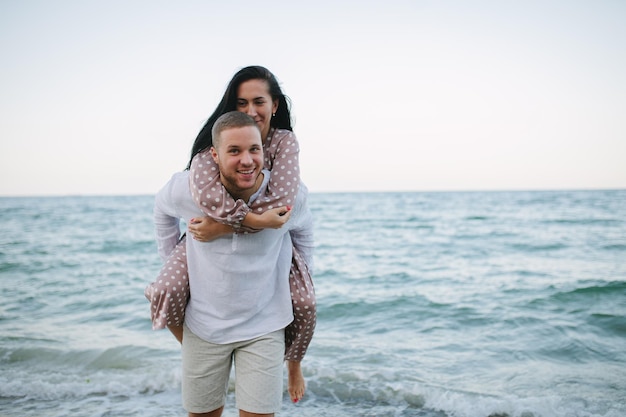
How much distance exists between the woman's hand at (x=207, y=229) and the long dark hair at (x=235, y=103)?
1.23 ft

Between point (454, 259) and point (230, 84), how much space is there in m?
12.2

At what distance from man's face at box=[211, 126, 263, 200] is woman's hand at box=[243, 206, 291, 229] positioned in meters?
0.13

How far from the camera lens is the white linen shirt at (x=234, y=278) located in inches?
91.0

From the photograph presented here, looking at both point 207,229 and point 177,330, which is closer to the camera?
point 207,229

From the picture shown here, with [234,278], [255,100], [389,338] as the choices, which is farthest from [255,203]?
[389,338]

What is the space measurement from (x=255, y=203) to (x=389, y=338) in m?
5.22

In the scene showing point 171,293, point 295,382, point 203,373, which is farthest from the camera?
point 295,382

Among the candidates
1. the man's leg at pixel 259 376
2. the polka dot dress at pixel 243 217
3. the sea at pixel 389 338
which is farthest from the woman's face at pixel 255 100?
the sea at pixel 389 338

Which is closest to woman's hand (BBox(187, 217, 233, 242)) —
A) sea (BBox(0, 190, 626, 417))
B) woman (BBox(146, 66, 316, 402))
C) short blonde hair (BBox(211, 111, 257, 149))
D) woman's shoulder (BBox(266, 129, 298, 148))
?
woman (BBox(146, 66, 316, 402))

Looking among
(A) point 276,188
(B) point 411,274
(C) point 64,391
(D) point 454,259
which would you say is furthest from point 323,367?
(D) point 454,259

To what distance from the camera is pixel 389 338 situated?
702 cm

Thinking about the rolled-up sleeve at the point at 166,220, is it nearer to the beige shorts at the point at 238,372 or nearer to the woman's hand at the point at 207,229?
the woman's hand at the point at 207,229

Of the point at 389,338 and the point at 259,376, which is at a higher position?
the point at 259,376

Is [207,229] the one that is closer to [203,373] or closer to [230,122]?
[230,122]
